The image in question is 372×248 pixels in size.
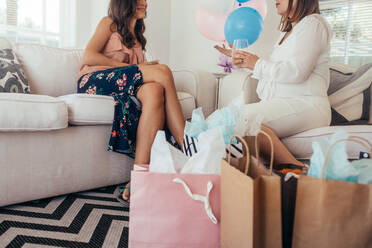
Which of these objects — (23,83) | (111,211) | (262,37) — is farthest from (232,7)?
(111,211)

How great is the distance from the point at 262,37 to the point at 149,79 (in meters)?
1.87

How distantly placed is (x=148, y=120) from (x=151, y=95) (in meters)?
0.12

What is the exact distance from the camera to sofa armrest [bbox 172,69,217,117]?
1750mm

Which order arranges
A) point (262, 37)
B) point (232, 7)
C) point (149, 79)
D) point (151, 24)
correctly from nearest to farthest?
point (149, 79)
point (232, 7)
point (262, 37)
point (151, 24)

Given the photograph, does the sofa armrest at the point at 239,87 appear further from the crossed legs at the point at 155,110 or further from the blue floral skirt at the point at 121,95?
the blue floral skirt at the point at 121,95

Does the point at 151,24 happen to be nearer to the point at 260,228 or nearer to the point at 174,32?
the point at 174,32

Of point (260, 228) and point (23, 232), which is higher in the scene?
point (260, 228)

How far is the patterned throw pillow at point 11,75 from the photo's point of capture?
4.40 ft

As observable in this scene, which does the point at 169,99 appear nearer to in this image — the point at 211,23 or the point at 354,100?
the point at 354,100

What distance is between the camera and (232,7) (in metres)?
2.20

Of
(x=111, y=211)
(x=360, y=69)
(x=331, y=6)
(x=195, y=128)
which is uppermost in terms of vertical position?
(x=331, y=6)

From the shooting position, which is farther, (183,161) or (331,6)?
(331,6)

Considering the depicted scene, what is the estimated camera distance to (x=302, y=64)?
122 cm

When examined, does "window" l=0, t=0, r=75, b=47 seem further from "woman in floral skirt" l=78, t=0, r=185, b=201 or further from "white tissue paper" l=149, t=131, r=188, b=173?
"white tissue paper" l=149, t=131, r=188, b=173
